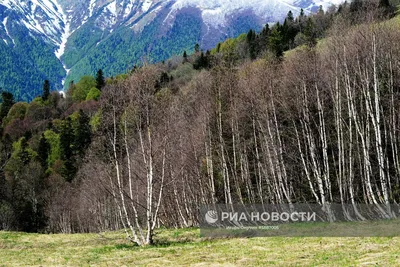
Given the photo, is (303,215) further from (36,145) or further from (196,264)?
(36,145)

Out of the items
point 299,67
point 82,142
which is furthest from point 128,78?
point 82,142

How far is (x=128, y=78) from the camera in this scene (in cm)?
2523

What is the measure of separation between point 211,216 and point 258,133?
985 centimetres

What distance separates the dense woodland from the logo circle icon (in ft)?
4.67

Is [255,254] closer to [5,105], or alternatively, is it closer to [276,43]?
[276,43]

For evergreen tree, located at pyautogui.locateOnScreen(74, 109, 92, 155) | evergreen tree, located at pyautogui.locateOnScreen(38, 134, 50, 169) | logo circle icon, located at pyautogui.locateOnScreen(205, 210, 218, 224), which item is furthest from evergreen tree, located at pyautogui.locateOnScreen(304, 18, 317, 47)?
evergreen tree, located at pyautogui.locateOnScreen(38, 134, 50, 169)

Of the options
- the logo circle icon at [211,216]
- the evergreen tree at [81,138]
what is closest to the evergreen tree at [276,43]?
the evergreen tree at [81,138]

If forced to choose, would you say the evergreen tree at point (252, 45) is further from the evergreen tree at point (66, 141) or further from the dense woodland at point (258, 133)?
the evergreen tree at point (66, 141)

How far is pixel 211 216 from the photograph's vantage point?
36.2 m

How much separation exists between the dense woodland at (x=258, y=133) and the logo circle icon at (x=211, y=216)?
4.67 ft

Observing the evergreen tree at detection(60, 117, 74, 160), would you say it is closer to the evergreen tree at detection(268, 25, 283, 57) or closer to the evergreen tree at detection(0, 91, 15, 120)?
the evergreen tree at detection(0, 91, 15, 120)

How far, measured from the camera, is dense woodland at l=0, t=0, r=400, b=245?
26.0 m

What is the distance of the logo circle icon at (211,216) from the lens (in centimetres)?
3516

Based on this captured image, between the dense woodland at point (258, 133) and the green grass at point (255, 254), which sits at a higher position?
the dense woodland at point (258, 133)
